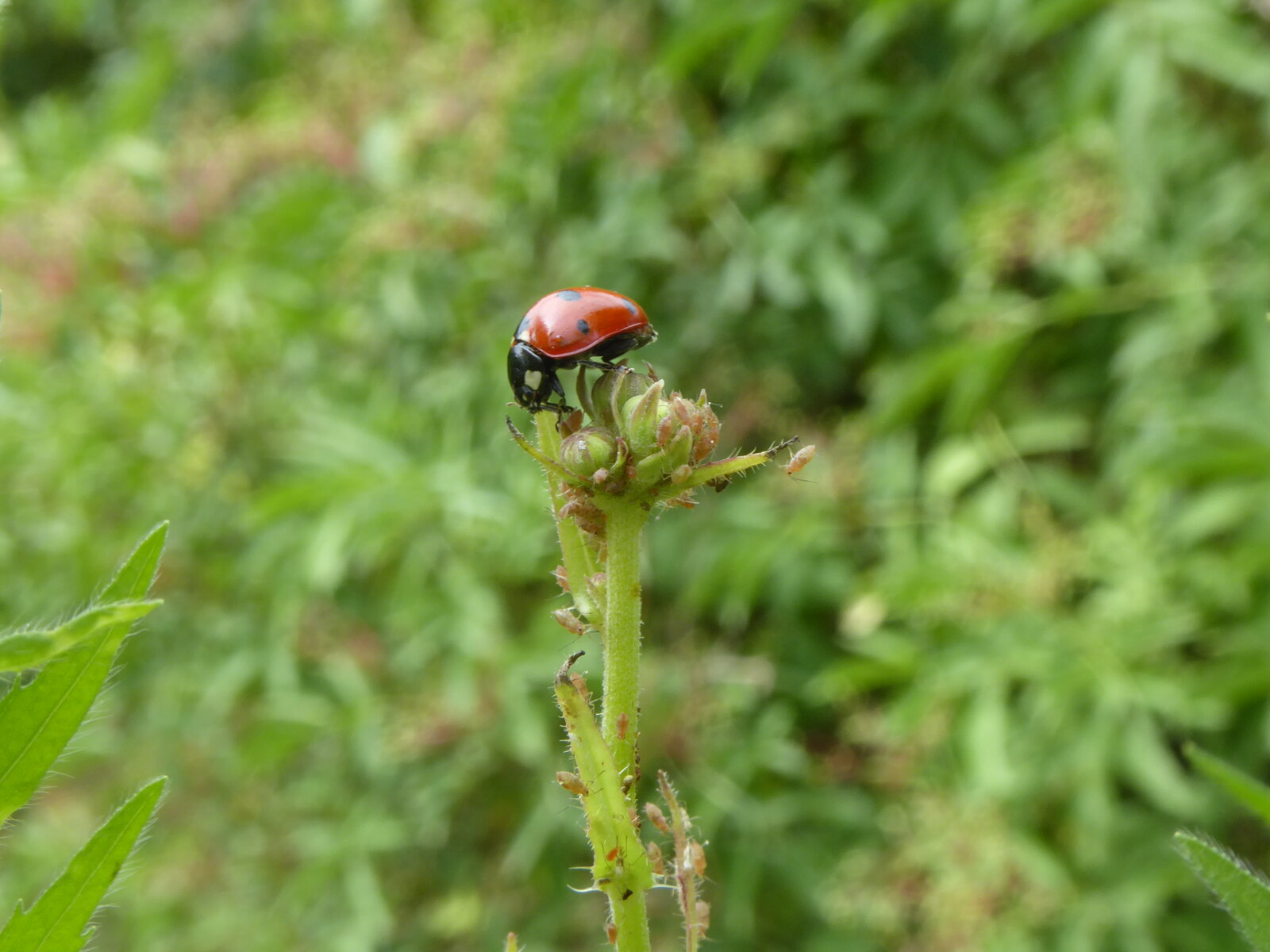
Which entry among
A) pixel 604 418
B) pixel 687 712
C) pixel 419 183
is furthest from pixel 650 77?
pixel 604 418

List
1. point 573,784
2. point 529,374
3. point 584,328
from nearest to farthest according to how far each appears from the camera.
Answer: point 573,784 < point 584,328 < point 529,374

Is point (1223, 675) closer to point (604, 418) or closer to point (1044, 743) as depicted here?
point (1044, 743)

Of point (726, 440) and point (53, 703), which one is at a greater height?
point (53, 703)

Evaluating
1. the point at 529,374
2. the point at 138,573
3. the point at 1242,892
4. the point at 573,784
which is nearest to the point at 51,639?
the point at 138,573

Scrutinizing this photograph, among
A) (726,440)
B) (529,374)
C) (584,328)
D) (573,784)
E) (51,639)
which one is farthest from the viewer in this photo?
(726,440)

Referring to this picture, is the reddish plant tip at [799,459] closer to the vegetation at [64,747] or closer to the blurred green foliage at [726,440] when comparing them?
the vegetation at [64,747]

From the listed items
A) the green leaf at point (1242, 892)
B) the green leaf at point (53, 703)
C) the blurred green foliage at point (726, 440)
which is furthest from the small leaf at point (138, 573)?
the blurred green foliage at point (726, 440)

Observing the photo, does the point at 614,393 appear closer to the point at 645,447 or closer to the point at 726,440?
the point at 645,447
